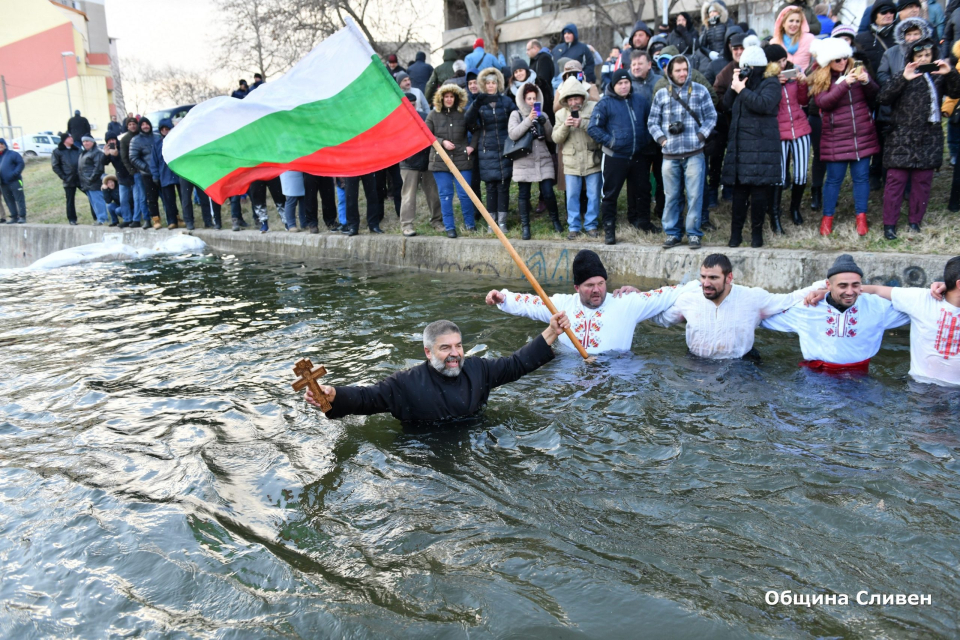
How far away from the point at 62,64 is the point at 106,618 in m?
57.0

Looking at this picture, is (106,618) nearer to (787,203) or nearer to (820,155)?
(820,155)

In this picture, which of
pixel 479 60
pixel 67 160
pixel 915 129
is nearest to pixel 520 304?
pixel 915 129

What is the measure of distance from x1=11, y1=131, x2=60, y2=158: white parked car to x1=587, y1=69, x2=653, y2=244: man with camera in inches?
1599

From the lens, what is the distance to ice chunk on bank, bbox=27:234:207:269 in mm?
17219

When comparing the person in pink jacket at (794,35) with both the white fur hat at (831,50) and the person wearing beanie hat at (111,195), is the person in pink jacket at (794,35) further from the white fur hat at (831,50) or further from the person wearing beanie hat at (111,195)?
the person wearing beanie hat at (111,195)

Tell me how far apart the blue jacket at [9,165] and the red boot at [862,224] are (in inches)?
905

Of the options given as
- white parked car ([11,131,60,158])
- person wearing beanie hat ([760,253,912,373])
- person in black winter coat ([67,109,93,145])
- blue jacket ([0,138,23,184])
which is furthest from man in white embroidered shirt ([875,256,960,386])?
white parked car ([11,131,60,158])

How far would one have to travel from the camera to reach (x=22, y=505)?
542cm

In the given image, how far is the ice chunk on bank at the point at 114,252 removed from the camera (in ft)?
56.5

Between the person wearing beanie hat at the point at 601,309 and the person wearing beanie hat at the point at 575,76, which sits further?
the person wearing beanie hat at the point at 575,76

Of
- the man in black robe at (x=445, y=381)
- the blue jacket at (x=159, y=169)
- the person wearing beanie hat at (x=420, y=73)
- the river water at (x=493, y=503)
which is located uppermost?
the person wearing beanie hat at (x=420, y=73)

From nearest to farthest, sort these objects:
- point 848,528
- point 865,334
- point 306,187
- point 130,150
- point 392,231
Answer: point 848,528 → point 865,334 → point 392,231 → point 306,187 → point 130,150

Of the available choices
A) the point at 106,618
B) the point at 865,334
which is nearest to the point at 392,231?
the point at 865,334

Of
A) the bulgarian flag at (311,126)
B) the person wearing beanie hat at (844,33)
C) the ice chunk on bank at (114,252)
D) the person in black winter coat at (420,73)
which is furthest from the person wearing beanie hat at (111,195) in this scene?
the person wearing beanie hat at (844,33)
